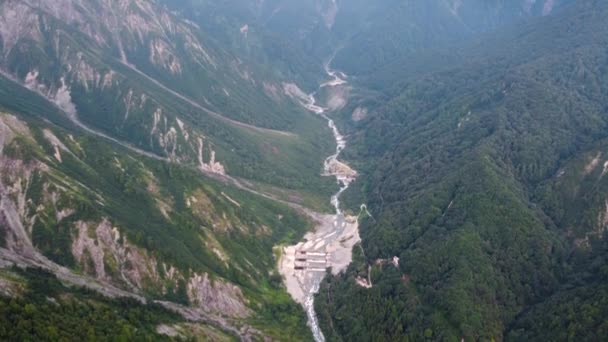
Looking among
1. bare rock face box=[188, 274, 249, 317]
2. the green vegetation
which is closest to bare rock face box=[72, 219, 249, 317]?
bare rock face box=[188, 274, 249, 317]

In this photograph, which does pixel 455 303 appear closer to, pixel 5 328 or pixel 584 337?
pixel 584 337

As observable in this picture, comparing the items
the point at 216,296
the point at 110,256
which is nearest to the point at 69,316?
the point at 110,256

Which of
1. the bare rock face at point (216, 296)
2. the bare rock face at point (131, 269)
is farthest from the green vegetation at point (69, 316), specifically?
the bare rock face at point (216, 296)

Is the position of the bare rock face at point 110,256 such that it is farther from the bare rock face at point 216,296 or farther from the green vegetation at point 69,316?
the green vegetation at point 69,316

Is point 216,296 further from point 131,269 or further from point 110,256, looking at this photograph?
point 110,256

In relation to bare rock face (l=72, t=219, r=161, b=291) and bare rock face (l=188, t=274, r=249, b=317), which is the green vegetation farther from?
bare rock face (l=188, t=274, r=249, b=317)

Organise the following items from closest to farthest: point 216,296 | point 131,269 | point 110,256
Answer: point 110,256
point 131,269
point 216,296

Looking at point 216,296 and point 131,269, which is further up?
point 131,269

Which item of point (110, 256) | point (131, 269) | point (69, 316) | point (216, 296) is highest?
point (110, 256)

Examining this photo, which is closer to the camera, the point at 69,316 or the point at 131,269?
the point at 69,316
